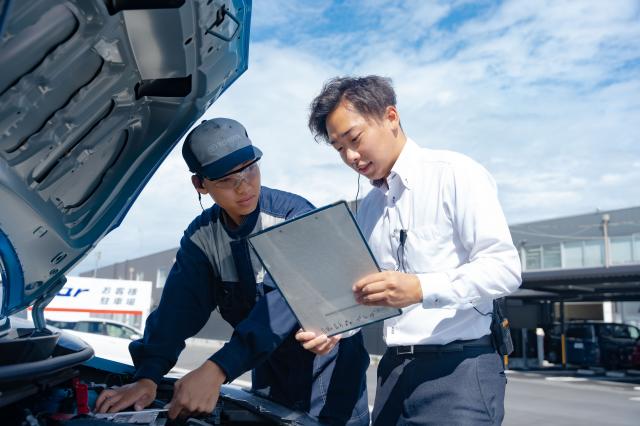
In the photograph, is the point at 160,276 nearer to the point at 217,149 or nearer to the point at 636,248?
the point at 636,248

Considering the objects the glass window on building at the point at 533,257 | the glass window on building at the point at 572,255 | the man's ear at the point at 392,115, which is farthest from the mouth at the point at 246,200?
the glass window on building at the point at 533,257

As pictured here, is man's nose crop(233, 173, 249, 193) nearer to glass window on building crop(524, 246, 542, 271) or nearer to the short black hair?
the short black hair

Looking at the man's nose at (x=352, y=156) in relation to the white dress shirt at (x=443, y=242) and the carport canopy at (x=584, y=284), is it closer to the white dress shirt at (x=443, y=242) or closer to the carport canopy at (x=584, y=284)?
the white dress shirt at (x=443, y=242)

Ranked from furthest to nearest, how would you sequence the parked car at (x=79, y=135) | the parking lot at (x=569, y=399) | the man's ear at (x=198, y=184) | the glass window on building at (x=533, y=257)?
the glass window on building at (x=533, y=257), the parking lot at (x=569, y=399), the man's ear at (x=198, y=184), the parked car at (x=79, y=135)

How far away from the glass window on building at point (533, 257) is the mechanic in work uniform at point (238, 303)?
25.9 metres

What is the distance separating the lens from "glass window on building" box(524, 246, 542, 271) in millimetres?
26594

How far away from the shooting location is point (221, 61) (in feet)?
6.20

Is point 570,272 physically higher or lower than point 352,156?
lower

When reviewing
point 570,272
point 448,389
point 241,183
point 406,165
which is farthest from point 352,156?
point 570,272

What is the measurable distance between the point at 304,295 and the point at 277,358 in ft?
2.01

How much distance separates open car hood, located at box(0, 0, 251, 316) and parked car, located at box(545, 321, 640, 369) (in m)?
20.8

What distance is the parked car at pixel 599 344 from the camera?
19.9m

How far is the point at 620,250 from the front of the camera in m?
24.3

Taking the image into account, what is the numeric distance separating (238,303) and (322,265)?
679 millimetres
